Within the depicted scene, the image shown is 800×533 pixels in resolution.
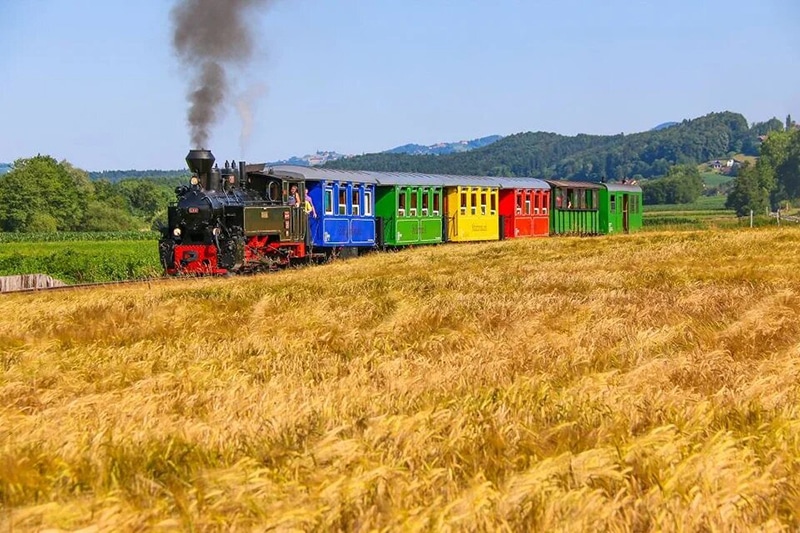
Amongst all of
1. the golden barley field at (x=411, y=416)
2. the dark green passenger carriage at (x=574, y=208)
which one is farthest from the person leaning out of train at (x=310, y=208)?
the dark green passenger carriage at (x=574, y=208)

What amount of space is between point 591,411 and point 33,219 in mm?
119864

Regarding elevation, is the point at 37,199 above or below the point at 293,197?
below

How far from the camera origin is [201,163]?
2923cm

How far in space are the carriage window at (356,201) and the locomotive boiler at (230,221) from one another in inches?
176

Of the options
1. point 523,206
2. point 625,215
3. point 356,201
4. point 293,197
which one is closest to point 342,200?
point 356,201

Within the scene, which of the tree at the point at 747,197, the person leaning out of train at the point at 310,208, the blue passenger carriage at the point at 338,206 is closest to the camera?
the person leaning out of train at the point at 310,208

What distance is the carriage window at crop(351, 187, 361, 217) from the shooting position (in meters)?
35.8

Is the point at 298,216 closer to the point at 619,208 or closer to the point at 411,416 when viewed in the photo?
the point at 411,416

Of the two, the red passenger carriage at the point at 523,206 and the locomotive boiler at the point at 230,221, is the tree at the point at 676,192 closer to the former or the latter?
the red passenger carriage at the point at 523,206

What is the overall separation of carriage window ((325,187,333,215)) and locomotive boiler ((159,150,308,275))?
2146mm

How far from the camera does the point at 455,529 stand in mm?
4543

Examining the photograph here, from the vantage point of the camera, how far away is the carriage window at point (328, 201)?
3363cm

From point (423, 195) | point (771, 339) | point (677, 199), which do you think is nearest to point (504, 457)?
point (771, 339)

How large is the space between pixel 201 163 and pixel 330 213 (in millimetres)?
5951
